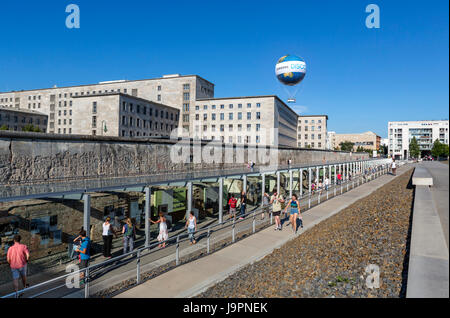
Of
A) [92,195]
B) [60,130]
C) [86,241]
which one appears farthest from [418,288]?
[60,130]

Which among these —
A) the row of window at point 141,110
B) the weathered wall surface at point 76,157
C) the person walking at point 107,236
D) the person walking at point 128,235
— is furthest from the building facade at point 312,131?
the person walking at point 107,236

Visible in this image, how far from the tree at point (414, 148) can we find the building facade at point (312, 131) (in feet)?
91.4

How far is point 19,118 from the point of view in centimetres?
7581

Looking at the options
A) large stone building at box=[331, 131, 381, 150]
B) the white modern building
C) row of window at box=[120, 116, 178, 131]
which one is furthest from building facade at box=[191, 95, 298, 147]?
large stone building at box=[331, 131, 381, 150]

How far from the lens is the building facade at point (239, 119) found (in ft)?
Result: 223

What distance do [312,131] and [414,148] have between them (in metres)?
34.1

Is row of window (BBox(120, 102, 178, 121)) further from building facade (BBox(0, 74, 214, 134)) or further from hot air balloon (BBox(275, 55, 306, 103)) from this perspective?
hot air balloon (BBox(275, 55, 306, 103))

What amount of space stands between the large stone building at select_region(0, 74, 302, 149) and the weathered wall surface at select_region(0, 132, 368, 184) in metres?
43.7

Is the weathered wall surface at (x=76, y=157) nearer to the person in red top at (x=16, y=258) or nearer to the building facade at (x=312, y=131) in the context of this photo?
the person in red top at (x=16, y=258)

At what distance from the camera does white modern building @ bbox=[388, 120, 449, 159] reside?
79.6 metres

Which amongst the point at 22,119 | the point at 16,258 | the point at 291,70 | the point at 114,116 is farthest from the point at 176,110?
the point at 16,258

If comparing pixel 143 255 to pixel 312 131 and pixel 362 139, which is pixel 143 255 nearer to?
pixel 312 131

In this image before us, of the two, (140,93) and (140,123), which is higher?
(140,93)

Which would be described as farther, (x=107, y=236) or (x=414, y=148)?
(x=414, y=148)
